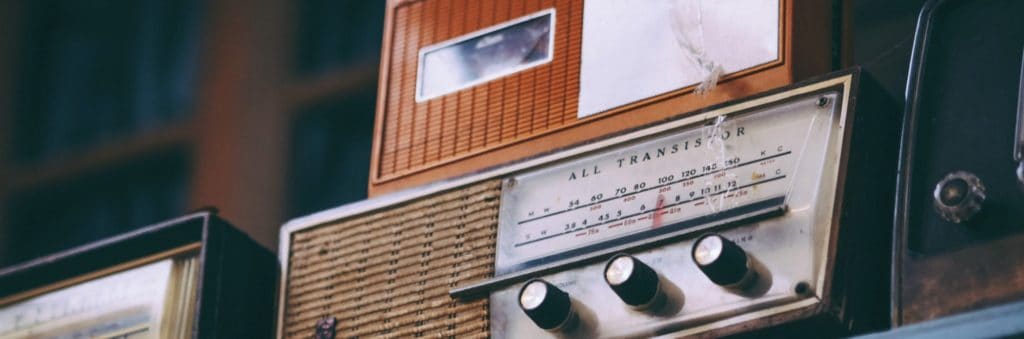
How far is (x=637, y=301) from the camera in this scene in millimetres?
1184

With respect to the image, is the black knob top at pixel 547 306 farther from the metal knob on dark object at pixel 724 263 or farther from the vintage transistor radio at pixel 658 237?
the metal knob on dark object at pixel 724 263

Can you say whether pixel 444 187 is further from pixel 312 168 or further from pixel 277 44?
pixel 277 44

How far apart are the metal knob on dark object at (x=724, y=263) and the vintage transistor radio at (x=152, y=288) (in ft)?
1.59

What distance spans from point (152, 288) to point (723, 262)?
1.96 feet

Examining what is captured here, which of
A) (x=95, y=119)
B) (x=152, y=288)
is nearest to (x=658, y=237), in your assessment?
(x=152, y=288)

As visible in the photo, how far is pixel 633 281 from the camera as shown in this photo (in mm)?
1173

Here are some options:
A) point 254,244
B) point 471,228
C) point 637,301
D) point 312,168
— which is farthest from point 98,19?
point 637,301

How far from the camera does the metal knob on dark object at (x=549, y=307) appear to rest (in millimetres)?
1211

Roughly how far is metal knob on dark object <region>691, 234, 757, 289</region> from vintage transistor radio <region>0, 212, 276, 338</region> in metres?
0.49

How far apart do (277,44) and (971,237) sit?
76.7 inches

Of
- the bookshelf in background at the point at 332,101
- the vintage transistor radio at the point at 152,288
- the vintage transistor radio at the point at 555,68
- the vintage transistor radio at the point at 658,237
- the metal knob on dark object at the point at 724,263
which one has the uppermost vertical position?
the bookshelf in background at the point at 332,101

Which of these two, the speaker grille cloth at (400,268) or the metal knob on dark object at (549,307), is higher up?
the speaker grille cloth at (400,268)

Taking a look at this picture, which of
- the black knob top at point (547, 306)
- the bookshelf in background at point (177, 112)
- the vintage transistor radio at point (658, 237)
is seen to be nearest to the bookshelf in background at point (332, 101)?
the bookshelf in background at point (177, 112)

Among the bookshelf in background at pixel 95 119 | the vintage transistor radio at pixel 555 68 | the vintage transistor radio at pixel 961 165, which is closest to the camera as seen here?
the vintage transistor radio at pixel 961 165
